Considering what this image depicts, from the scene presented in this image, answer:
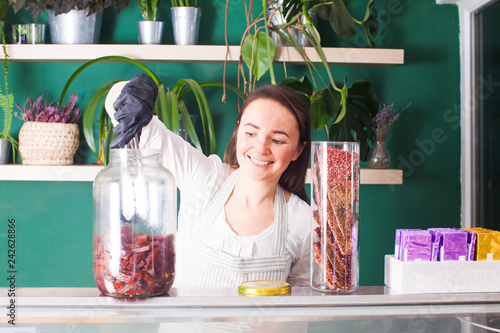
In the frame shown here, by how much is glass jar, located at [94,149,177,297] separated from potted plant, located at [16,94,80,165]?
1426 millimetres

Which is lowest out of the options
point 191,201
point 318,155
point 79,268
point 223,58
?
point 79,268

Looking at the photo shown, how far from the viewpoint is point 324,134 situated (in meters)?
2.36

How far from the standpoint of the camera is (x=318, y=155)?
0.81m

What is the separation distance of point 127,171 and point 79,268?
176cm

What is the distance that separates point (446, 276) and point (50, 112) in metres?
1.82

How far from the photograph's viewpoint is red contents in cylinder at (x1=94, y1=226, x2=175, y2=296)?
732 millimetres

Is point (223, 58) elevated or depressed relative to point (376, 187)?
elevated

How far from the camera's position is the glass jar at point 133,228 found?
29.0 inches

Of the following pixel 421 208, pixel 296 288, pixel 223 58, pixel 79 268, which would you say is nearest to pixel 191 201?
pixel 296 288

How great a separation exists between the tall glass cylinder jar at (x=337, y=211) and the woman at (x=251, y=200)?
38cm

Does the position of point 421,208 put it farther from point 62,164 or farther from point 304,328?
point 304,328

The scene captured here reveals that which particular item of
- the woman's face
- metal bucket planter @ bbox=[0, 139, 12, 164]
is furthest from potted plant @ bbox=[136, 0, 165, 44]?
the woman's face

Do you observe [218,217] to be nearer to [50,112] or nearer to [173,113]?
[173,113]

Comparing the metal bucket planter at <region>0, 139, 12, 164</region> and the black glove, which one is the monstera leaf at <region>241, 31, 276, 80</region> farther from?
the metal bucket planter at <region>0, 139, 12, 164</region>
